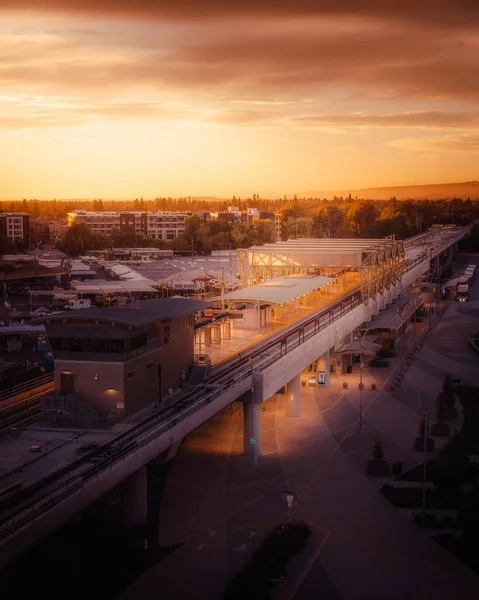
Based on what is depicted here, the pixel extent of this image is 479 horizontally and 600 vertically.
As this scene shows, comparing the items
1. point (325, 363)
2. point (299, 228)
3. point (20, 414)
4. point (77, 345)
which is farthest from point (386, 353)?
point (299, 228)

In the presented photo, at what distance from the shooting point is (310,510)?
21594mm

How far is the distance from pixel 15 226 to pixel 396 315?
274ft

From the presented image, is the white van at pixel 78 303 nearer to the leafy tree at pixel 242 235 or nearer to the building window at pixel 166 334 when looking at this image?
the building window at pixel 166 334

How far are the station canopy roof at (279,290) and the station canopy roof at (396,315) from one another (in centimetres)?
399

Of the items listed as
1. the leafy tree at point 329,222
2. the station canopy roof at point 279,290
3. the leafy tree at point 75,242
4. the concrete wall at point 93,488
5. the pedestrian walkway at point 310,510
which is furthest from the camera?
the leafy tree at point 329,222

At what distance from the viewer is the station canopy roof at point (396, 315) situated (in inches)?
1855

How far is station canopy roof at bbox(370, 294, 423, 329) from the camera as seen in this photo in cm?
4712

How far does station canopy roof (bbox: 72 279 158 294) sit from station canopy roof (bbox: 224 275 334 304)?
16663 mm

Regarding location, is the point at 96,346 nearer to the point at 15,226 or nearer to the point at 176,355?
the point at 176,355

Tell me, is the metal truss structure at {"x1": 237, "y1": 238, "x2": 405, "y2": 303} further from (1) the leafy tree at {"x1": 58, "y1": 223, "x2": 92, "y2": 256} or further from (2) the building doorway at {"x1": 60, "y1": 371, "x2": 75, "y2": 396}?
(1) the leafy tree at {"x1": 58, "y1": 223, "x2": 92, "y2": 256}

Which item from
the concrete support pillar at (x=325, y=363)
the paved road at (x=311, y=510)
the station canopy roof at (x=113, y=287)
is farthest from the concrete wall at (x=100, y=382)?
the station canopy roof at (x=113, y=287)

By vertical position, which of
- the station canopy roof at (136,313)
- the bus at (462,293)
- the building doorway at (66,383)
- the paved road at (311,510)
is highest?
the station canopy roof at (136,313)

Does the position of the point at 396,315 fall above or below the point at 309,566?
above

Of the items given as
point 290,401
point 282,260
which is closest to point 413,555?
point 290,401
